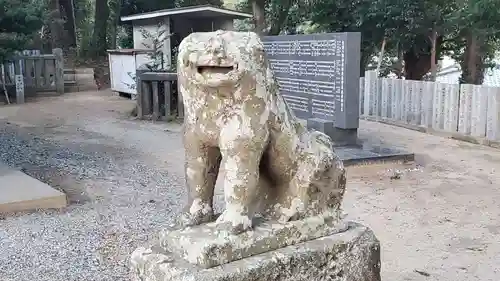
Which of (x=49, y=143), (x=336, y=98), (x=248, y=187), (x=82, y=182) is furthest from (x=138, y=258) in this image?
(x=49, y=143)

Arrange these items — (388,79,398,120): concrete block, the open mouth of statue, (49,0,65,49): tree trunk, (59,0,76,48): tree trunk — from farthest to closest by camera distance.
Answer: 1. (59,0,76,48): tree trunk
2. (49,0,65,49): tree trunk
3. (388,79,398,120): concrete block
4. the open mouth of statue

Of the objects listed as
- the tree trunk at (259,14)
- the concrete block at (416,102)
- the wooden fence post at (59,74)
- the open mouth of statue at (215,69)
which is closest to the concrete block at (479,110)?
the concrete block at (416,102)

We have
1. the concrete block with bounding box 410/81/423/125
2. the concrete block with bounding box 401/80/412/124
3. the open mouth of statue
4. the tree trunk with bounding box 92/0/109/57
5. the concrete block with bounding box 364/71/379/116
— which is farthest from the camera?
the tree trunk with bounding box 92/0/109/57

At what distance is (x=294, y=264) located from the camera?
2406 mm

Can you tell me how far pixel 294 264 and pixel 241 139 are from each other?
0.55m

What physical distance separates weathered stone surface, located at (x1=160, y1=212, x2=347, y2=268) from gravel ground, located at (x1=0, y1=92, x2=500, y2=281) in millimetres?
1563

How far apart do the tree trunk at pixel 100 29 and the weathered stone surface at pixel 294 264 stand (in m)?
19.6

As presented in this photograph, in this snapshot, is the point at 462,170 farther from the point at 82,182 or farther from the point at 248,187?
the point at 248,187

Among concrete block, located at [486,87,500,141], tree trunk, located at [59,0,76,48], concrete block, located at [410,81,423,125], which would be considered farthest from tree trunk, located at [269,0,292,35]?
tree trunk, located at [59,0,76,48]

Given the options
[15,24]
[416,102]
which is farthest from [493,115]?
[15,24]

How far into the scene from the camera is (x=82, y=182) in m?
6.50

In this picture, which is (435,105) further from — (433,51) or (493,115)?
(433,51)

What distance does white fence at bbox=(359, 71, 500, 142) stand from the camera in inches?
356

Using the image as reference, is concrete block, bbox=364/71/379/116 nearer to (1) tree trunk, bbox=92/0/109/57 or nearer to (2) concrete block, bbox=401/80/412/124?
(2) concrete block, bbox=401/80/412/124
